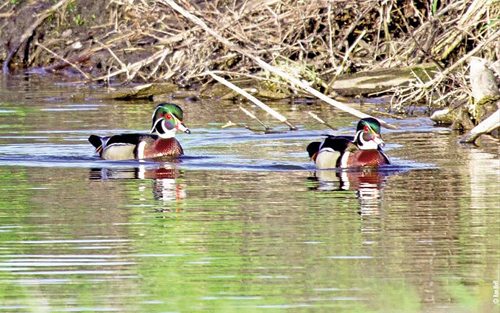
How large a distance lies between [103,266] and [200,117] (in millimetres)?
11106

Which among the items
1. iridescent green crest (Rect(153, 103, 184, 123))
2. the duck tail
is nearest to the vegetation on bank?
iridescent green crest (Rect(153, 103, 184, 123))

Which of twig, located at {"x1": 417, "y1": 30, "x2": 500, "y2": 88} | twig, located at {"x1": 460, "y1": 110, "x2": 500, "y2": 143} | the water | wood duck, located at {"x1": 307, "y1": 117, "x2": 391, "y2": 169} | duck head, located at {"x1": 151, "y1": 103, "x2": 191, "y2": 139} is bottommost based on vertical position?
the water

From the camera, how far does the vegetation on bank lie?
63.1 feet

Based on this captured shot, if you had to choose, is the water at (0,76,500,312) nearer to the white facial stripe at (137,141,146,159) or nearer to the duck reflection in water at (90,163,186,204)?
the duck reflection in water at (90,163,186,204)

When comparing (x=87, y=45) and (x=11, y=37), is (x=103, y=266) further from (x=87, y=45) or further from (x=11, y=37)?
(x=11, y=37)

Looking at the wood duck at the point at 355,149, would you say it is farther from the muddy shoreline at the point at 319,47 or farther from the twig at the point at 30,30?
the twig at the point at 30,30

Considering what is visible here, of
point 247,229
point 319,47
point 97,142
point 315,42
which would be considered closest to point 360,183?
point 247,229

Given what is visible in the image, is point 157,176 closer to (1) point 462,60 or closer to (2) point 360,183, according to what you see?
(2) point 360,183

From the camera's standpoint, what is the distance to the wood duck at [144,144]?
14.5 metres

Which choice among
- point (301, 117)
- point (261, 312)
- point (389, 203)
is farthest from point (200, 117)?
point (261, 312)

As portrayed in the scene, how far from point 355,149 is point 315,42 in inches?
358

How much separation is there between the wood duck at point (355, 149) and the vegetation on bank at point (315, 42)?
4139 mm

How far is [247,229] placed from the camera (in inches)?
357

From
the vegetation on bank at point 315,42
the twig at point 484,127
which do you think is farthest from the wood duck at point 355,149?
the vegetation on bank at point 315,42
